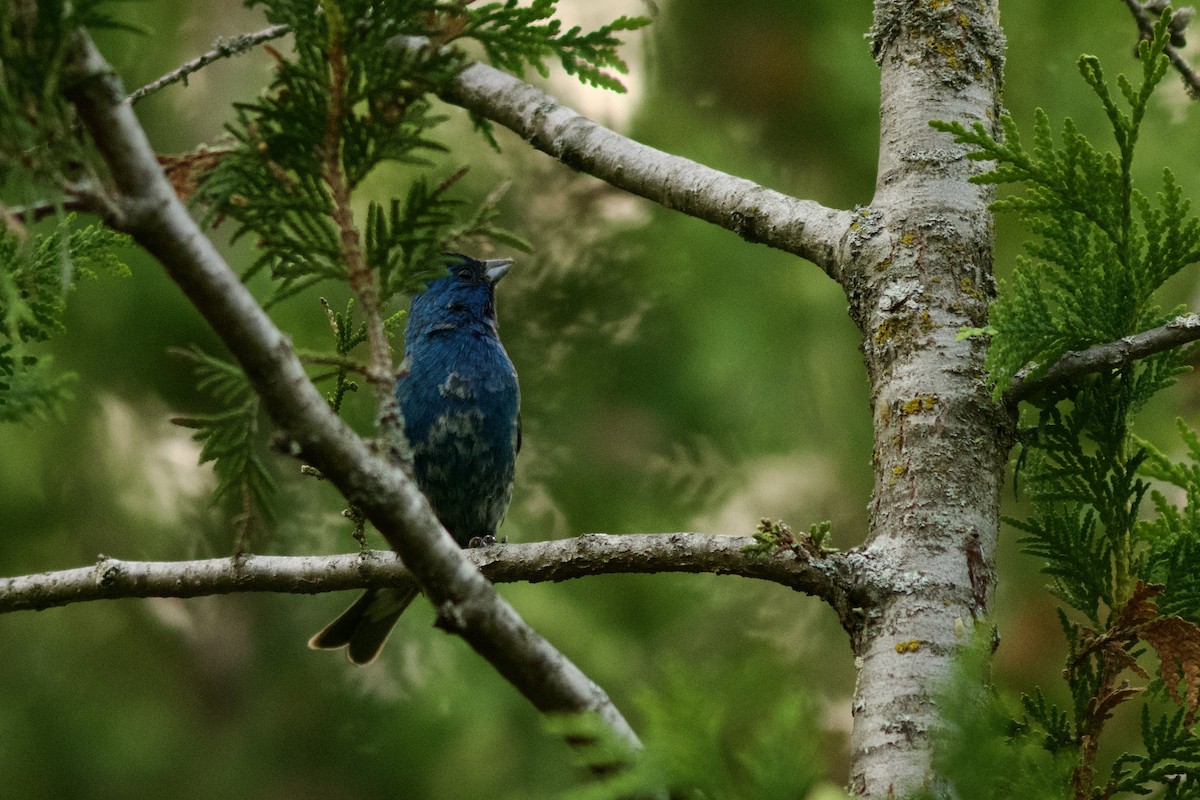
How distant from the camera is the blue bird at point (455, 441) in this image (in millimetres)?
4332

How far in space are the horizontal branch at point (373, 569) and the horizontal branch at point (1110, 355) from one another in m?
0.52

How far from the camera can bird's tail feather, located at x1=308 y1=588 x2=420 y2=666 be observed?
4238 millimetres

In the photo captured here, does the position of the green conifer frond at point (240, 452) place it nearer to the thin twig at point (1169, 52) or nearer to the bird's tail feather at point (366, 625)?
the thin twig at point (1169, 52)

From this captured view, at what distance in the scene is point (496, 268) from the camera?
16.0 ft

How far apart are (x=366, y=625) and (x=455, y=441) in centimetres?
72

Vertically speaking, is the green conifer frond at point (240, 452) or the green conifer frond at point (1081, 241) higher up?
the green conifer frond at point (1081, 241)

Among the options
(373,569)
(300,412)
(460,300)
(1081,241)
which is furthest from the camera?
(460,300)

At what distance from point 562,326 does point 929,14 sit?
3.08m

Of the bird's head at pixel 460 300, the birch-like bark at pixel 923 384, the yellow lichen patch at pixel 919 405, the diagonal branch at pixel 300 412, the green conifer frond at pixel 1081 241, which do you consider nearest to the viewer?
the diagonal branch at pixel 300 412

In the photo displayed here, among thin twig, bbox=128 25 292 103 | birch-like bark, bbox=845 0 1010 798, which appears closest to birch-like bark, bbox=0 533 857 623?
birch-like bark, bbox=845 0 1010 798

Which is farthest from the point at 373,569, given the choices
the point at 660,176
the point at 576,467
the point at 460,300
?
the point at 576,467

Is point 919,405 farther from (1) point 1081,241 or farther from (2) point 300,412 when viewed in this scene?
(2) point 300,412

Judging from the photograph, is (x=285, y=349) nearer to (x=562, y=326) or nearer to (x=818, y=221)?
(x=818, y=221)

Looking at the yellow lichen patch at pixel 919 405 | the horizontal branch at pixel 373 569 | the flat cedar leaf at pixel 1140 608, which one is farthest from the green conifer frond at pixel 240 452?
the flat cedar leaf at pixel 1140 608
